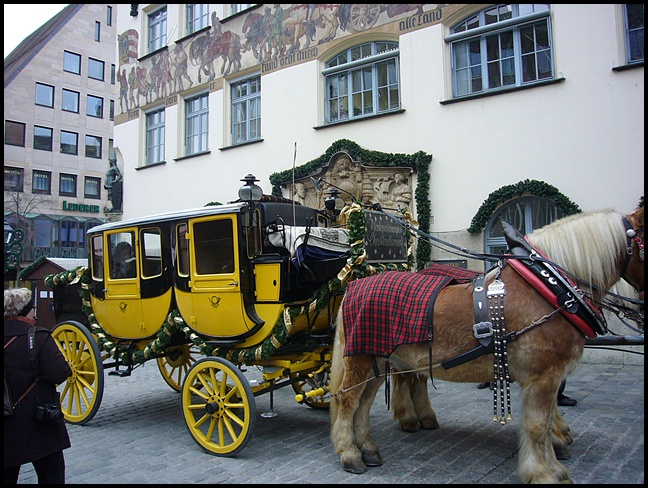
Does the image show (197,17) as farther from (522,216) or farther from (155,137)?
(522,216)

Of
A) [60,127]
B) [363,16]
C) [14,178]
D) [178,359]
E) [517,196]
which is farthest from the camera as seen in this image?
[60,127]

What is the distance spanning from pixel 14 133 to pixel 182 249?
94.0 ft

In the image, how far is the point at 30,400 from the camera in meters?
3.14

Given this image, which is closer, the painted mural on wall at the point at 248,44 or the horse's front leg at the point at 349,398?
the horse's front leg at the point at 349,398

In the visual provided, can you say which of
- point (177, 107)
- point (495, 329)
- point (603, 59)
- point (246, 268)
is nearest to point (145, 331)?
point (246, 268)

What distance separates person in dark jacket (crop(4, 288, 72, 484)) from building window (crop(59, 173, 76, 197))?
3109 centimetres

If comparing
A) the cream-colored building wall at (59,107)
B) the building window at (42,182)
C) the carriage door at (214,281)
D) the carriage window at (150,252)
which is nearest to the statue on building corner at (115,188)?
the carriage window at (150,252)

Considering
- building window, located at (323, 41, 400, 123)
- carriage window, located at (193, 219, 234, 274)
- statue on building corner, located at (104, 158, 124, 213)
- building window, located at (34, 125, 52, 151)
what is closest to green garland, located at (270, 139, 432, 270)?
building window, located at (323, 41, 400, 123)

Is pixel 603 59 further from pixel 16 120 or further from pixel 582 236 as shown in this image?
pixel 16 120

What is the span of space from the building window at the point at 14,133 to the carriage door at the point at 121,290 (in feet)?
89.0

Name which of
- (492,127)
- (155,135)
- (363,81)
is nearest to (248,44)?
(363,81)

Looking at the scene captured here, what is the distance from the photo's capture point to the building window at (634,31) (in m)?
7.81

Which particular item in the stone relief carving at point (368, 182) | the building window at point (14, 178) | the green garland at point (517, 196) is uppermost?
the building window at point (14, 178)

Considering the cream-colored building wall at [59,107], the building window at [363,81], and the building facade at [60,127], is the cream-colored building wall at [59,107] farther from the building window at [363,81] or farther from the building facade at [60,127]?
the building window at [363,81]
